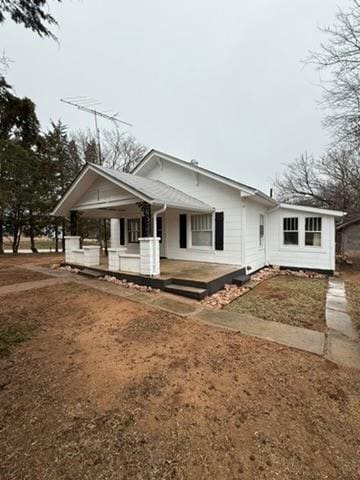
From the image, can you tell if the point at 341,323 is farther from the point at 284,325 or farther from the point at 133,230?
the point at 133,230

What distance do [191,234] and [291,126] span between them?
1130 cm

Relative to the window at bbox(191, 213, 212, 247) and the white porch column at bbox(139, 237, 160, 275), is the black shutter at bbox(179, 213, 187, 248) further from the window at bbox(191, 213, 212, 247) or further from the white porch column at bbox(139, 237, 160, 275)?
the white porch column at bbox(139, 237, 160, 275)

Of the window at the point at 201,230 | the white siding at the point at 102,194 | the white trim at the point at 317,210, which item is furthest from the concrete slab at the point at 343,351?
the white trim at the point at 317,210

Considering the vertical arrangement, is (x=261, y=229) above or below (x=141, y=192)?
below

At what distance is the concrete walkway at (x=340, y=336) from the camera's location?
10.8ft

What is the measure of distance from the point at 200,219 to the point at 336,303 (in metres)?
5.50

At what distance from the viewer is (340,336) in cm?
401

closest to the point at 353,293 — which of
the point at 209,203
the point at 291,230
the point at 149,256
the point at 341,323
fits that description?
the point at 341,323

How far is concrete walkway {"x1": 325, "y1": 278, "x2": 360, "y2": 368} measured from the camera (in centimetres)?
328

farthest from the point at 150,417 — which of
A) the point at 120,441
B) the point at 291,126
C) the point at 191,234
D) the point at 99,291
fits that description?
the point at 291,126

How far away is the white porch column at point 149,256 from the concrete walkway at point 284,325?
0.77m

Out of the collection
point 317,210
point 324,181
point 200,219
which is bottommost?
point 200,219

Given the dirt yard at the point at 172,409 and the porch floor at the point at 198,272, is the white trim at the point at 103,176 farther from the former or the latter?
the dirt yard at the point at 172,409

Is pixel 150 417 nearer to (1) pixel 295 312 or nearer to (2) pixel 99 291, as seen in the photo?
(1) pixel 295 312
